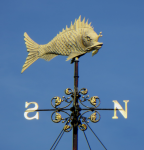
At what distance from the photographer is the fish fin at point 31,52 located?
11.4 m

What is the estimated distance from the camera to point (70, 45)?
Result: 10.8m

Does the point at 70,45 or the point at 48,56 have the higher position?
the point at 70,45

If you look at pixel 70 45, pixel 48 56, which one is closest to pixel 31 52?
pixel 48 56

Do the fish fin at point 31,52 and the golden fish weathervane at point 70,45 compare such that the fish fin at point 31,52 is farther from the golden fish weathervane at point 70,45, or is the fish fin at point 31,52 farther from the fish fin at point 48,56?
the fish fin at point 48,56

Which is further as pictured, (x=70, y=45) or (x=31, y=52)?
(x=31, y=52)

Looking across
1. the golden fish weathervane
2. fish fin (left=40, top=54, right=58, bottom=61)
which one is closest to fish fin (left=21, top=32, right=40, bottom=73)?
the golden fish weathervane

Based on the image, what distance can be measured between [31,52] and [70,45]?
4.15 ft

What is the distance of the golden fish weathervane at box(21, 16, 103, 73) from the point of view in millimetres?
10617

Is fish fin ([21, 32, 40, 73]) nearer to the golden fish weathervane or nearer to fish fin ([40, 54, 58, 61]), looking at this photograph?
the golden fish weathervane

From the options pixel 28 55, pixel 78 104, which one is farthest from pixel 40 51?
pixel 78 104

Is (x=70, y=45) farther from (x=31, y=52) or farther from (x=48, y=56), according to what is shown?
(x=31, y=52)

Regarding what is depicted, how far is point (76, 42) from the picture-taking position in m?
10.7

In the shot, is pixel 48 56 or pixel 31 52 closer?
pixel 48 56

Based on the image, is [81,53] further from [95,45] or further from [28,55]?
[28,55]
